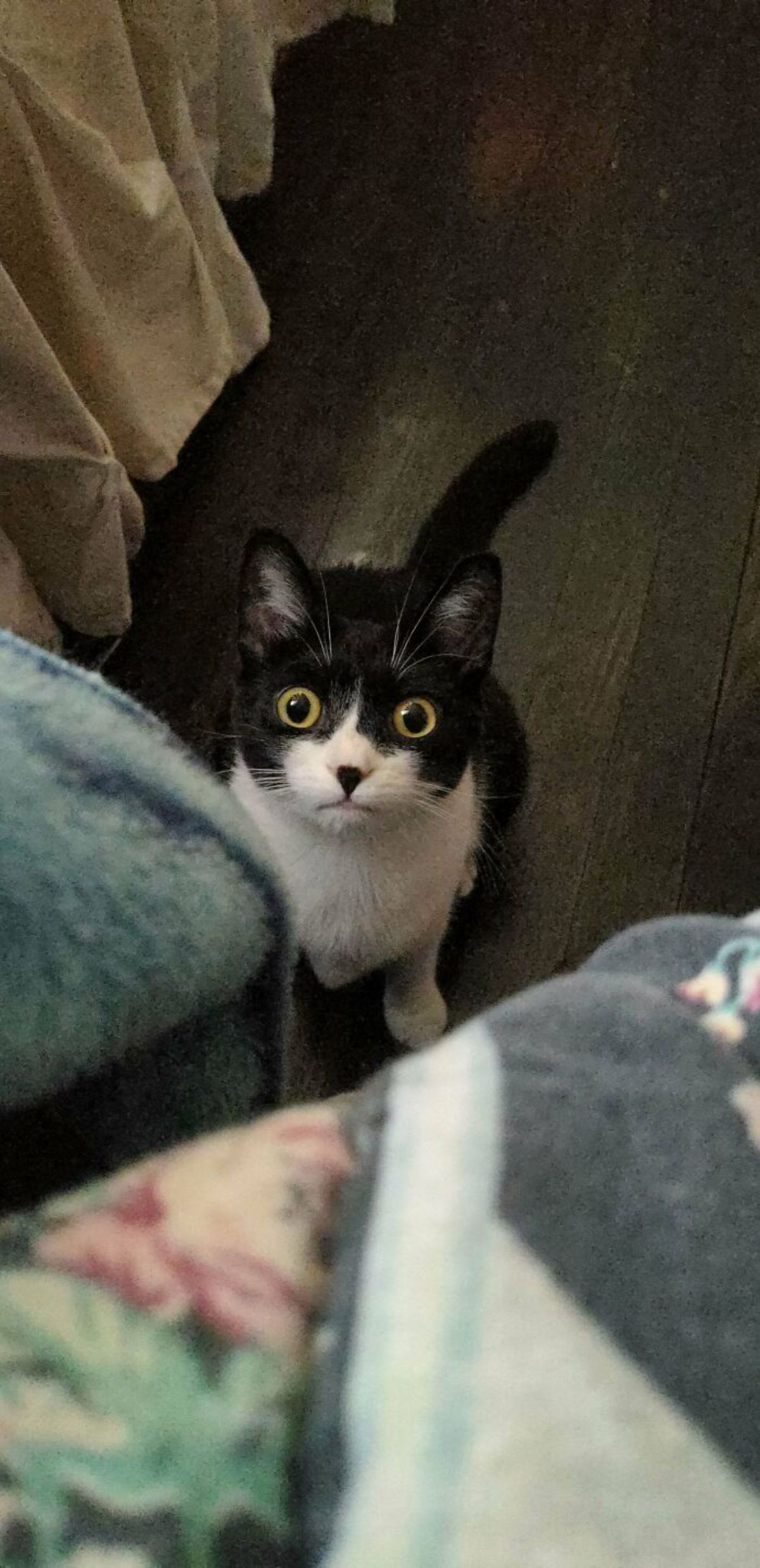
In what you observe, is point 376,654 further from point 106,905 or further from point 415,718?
point 106,905

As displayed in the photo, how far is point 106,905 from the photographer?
0.31m

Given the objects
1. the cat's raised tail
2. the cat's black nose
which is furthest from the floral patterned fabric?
the cat's raised tail

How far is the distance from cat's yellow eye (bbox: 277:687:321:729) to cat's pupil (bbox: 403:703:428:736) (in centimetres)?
6

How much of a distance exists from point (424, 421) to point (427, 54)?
2.30 ft

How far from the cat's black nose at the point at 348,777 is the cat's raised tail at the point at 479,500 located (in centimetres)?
34

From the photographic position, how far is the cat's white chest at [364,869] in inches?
32.3

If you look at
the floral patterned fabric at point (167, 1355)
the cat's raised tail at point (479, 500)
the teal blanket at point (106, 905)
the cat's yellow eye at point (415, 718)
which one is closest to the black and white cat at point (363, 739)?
the cat's yellow eye at point (415, 718)

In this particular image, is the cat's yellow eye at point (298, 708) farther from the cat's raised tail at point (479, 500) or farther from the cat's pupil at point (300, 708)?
the cat's raised tail at point (479, 500)

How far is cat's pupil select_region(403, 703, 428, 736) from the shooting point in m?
0.79

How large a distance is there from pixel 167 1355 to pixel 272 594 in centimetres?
63

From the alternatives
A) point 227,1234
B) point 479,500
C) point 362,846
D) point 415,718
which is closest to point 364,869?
point 362,846

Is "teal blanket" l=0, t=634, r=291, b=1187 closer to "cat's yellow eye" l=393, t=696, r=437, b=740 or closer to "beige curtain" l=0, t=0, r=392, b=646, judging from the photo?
"cat's yellow eye" l=393, t=696, r=437, b=740

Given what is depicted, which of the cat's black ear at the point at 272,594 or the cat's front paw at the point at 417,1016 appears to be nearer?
the cat's black ear at the point at 272,594

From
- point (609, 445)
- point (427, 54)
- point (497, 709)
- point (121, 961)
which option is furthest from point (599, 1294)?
point (427, 54)
